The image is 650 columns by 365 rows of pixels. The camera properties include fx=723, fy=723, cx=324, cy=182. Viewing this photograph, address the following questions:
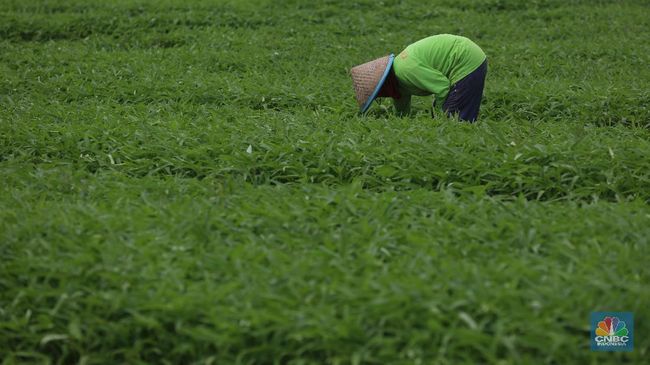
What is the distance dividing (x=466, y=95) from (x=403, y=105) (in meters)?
0.53

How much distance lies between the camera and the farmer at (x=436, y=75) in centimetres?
562

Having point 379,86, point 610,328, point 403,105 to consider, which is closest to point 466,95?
point 403,105

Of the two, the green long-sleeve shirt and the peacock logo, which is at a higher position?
the green long-sleeve shirt

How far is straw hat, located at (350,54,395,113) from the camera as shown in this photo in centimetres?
557

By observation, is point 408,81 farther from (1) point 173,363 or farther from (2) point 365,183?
(1) point 173,363

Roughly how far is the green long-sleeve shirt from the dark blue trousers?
0.13ft

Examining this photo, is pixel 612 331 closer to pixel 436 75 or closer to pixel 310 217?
pixel 310 217

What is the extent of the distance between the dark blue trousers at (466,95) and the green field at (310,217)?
245mm

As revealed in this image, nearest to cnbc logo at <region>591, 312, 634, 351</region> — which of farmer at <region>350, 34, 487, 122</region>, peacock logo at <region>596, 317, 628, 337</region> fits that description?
peacock logo at <region>596, 317, 628, 337</region>

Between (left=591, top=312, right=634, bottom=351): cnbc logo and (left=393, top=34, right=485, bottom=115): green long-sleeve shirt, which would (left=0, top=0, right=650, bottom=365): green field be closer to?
(left=591, top=312, right=634, bottom=351): cnbc logo

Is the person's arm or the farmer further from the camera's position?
the person's arm

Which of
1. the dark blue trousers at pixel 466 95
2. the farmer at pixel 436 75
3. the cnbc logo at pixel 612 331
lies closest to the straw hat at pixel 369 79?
the farmer at pixel 436 75

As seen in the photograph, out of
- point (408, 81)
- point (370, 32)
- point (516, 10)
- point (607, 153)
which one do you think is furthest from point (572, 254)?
point (516, 10)

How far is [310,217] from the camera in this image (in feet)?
12.3
